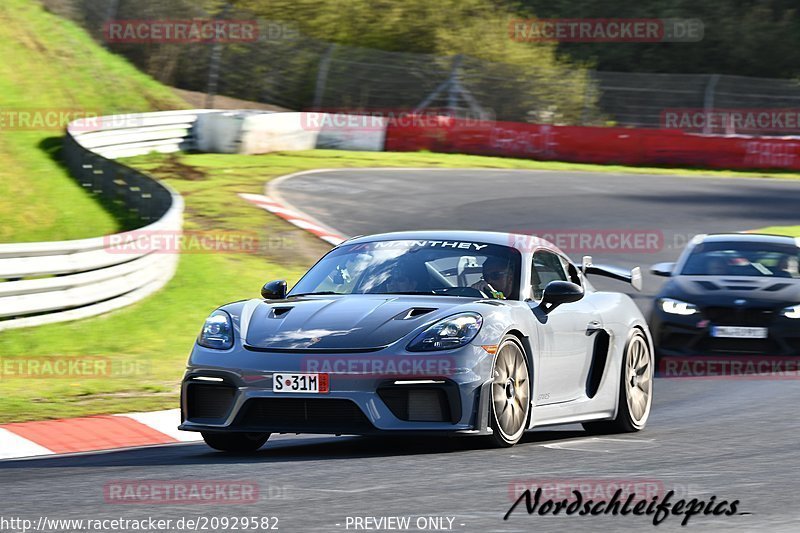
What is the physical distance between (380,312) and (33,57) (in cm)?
2563

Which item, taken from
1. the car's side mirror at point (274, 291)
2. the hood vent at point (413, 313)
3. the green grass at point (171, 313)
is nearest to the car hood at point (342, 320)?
the hood vent at point (413, 313)

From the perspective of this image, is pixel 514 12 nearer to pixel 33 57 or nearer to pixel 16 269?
pixel 33 57

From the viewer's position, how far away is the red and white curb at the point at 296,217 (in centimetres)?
1955

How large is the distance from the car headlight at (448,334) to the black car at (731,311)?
624 cm

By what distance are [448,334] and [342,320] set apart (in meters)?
0.58

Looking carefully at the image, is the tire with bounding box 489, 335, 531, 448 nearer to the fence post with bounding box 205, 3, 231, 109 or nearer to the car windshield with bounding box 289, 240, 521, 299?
the car windshield with bounding box 289, 240, 521, 299

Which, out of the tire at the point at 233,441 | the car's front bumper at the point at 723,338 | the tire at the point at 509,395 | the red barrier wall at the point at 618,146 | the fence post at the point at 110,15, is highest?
the tire at the point at 509,395

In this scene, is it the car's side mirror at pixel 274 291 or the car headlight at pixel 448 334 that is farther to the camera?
the car's side mirror at pixel 274 291

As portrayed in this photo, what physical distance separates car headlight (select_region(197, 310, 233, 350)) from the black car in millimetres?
6600

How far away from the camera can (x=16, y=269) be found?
11.6 meters

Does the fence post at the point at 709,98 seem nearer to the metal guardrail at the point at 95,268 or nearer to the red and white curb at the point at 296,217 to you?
the red and white curb at the point at 296,217

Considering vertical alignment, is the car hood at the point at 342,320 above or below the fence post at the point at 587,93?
above

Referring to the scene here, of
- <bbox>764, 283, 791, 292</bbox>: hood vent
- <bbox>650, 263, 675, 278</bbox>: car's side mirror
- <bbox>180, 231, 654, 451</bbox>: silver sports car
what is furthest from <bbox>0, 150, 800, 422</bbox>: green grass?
<bbox>764, 283, 791, 292</bbox>: hood vent

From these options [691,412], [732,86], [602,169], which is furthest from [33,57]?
[691,412]
